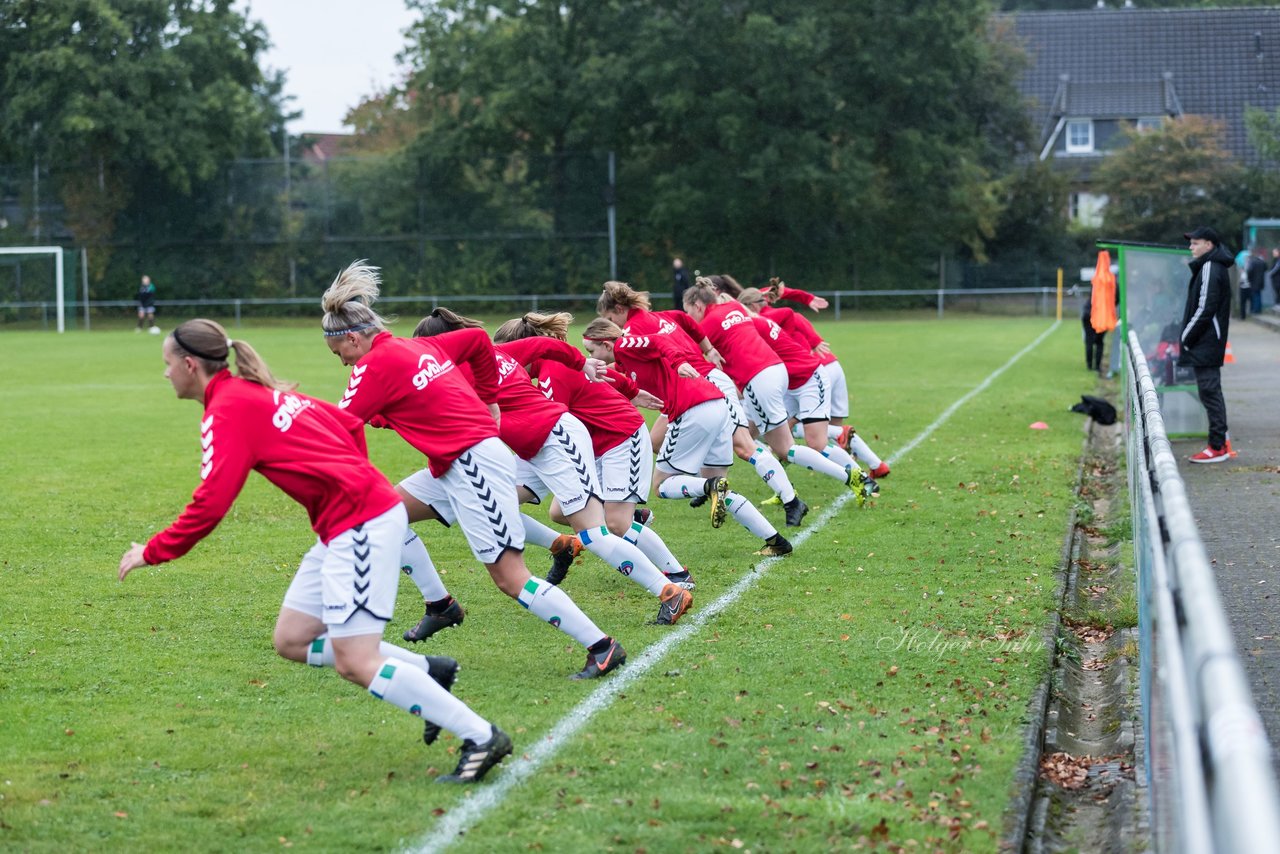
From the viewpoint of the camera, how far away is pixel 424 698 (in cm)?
505

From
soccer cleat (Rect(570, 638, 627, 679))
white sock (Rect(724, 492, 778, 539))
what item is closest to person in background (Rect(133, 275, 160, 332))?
white sock (Rect(724, 492, 778, 539))

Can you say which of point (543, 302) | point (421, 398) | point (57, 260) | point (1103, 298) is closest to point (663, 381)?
point (421, 398)

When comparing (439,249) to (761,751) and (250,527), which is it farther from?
(761,751)

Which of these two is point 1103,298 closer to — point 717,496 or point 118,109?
point 717,496

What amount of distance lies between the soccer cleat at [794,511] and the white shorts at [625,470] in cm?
232

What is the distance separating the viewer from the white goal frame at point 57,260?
138ft

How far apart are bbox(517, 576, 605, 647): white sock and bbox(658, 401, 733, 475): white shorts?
129 inches

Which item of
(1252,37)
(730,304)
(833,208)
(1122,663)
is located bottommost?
(1122,663)

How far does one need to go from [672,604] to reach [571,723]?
1.72 metres

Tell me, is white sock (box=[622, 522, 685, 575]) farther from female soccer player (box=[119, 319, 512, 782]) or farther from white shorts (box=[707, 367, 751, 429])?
female soccer player (box=[119, 319, 512, 782])

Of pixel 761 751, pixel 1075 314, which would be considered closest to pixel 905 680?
pixel 761 751

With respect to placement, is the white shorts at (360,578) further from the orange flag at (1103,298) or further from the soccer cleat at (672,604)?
the orange flag at (1103,298)

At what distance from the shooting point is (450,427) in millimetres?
6293

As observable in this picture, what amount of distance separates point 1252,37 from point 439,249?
39971 millimetres
